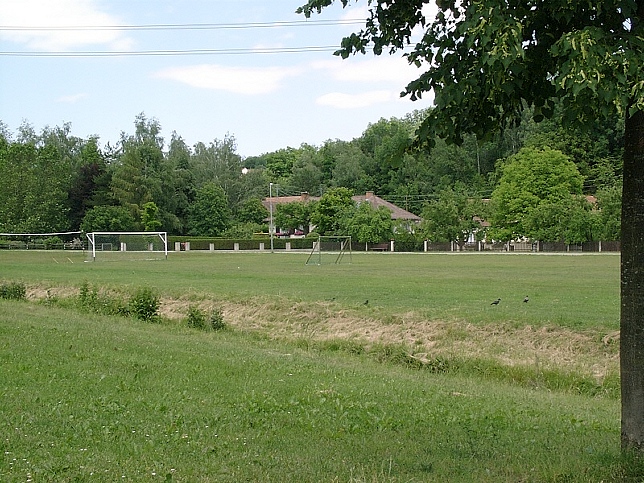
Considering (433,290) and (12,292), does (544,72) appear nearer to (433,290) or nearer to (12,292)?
(433,290)

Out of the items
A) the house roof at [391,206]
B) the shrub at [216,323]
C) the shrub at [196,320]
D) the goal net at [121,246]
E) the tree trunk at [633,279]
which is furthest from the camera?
the house roof at [391,206]

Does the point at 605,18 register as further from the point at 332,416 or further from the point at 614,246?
the point at 614,246

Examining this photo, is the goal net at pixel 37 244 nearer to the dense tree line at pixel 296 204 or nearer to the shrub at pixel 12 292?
the dense tree line at pixel 296 204

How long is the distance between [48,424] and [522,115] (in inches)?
212

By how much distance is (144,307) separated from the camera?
24.3 m

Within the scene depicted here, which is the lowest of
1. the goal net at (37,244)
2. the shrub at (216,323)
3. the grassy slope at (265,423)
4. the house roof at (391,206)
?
the shrub at (216,323)

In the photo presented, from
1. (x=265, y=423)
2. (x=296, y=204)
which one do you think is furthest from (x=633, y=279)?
(x=296, y=204)

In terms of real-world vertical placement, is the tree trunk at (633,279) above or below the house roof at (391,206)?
below

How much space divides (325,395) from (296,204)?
341 ft

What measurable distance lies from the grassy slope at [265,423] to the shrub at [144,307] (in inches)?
376

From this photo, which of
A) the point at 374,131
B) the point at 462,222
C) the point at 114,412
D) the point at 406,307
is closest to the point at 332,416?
the point at 114,412

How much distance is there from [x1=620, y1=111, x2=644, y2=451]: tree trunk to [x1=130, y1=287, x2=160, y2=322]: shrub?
19414 mm

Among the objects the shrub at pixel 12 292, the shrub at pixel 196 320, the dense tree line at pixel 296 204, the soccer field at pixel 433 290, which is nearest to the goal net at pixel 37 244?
the dense tree line at pixel 296 204

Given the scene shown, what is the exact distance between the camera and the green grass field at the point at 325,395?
6.39 meters
